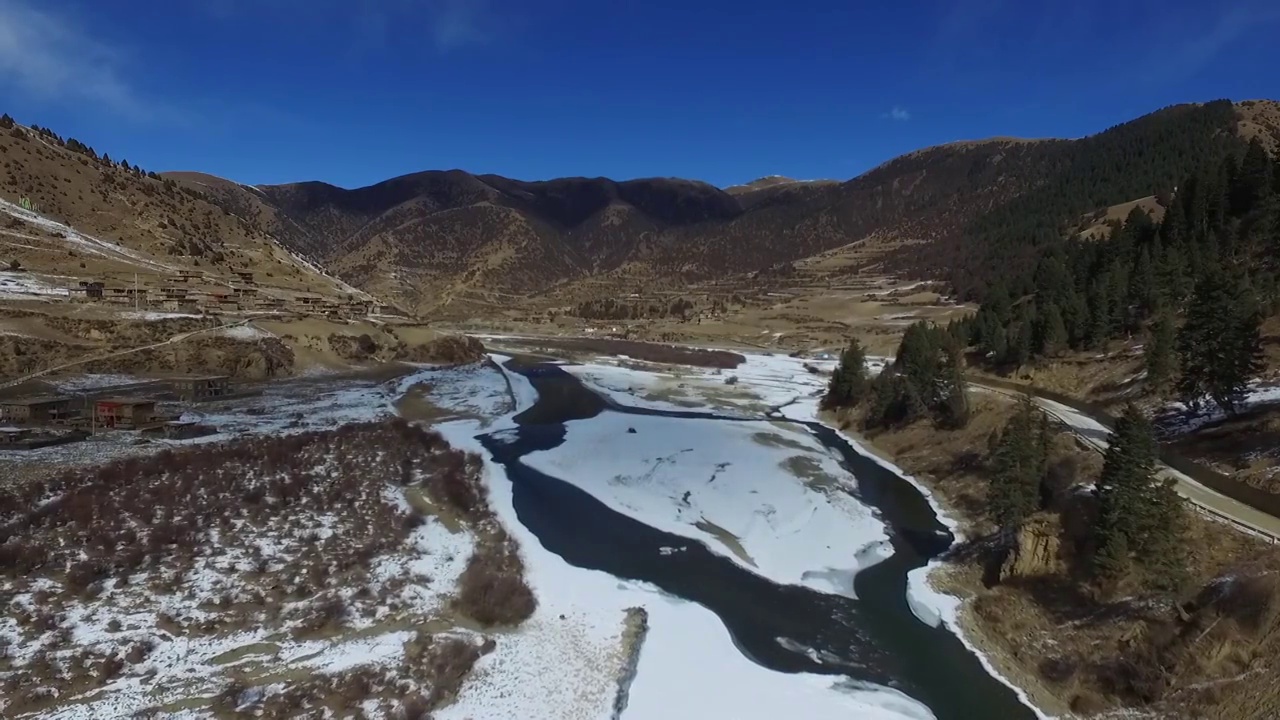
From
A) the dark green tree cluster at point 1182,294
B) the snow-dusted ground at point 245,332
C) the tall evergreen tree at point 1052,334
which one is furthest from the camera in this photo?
the snow-dusted ground at point 245,332

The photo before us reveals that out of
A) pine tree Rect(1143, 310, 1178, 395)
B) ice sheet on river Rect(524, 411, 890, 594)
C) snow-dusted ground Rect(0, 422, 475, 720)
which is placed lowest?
→ ice sheet on river Rect(524, 411, 890, 594)

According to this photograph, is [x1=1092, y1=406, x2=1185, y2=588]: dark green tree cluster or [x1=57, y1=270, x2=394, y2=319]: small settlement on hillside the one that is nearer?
[x1=1092, y1=406, x2=1185, y2=588]: dark green tree cluster

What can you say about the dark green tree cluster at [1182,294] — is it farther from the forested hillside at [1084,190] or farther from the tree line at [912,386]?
the forested hillside at [1084,190]

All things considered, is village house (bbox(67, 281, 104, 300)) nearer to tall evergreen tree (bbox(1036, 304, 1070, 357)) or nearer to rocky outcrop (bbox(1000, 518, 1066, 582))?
rocky outcrop (bbox(1000, 518, 1066, 582))

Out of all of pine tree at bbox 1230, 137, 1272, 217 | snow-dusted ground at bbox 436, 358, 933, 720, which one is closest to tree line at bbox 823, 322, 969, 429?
pine tree at bbox 1230, 137, 1272, 217

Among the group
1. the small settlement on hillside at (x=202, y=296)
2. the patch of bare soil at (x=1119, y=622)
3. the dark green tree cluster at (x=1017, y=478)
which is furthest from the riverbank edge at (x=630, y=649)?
the small settlement on hillside at (x=202, y=296)

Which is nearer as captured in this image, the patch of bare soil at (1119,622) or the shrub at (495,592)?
the patch of bare soil at (1119,622)
